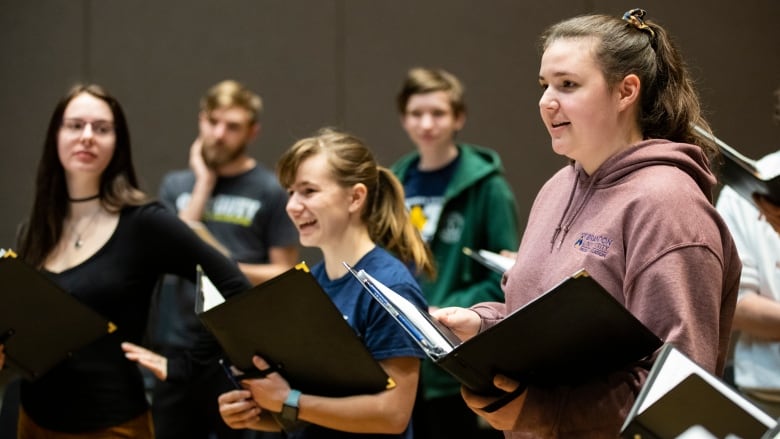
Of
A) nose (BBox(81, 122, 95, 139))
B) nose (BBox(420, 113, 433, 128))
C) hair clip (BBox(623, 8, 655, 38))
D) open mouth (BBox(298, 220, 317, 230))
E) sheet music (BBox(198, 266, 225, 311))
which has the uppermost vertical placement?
hair clip (BBox(623, 8, 655, 38))

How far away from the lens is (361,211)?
255 cm

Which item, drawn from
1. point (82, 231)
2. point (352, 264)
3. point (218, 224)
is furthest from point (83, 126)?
point (218, 224)

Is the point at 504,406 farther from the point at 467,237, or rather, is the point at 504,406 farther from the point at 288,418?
the point at 467,237

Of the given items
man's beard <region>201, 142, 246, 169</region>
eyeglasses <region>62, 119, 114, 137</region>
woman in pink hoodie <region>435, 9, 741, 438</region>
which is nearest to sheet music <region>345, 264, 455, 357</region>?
woman in pink hoodie <region>435, 9, 741, 438</region>

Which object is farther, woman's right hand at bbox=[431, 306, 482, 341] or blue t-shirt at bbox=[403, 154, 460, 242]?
blue t-shirt at bbox=[403, 154, 460, 242]

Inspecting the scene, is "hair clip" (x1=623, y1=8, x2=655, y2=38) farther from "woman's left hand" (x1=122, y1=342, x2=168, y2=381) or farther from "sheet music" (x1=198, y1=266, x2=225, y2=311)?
"woman's left hand" (x1=122, y1=342, x2=168, y2=381)

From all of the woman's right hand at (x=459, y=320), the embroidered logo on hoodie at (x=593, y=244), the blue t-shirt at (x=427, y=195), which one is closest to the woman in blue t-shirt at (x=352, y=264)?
the woman's right hand at (x=459, y=320)

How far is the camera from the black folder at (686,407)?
140cm

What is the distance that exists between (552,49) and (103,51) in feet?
12.7

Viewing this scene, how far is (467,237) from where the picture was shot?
3.59 metres

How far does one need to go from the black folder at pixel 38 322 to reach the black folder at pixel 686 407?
158cm

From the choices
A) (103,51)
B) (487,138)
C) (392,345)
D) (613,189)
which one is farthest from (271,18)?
(613,189)

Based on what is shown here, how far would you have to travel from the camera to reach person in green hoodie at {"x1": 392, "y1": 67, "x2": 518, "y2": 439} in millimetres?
3473

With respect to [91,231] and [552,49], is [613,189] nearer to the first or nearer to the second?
[552,49]
